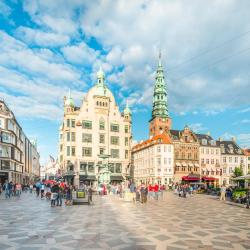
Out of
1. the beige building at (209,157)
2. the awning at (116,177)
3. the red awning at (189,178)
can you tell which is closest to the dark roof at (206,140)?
the beige building at (209,157)

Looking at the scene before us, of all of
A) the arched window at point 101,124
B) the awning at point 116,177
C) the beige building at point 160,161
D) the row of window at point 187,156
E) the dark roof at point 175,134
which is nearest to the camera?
the awning at point 116,177

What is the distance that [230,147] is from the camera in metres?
94.6

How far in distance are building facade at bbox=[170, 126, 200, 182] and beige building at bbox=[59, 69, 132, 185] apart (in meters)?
13.9

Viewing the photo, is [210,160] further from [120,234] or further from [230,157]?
[120,234]

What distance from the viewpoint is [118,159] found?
75562 millimetres

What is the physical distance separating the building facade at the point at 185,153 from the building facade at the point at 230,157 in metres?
9.68

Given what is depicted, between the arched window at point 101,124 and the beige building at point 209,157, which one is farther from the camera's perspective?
the beige building at point 209,157

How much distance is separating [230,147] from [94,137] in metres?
43.3

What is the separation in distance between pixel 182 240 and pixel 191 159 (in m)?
75.7

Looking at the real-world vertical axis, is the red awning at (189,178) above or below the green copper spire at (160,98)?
below

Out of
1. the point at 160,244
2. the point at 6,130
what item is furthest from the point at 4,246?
the point at 6,130

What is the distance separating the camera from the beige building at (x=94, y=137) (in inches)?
2790

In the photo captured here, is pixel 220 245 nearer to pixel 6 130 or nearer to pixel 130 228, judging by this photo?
pixel 130 228

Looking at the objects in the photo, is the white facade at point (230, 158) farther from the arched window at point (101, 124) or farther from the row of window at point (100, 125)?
the arched window at point (101, 124)
